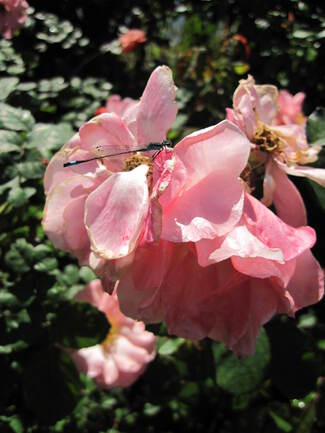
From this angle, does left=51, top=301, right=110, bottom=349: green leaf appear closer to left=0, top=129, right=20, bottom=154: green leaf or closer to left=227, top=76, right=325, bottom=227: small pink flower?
left=0, top=129, right=20, bottom=154: green leaf

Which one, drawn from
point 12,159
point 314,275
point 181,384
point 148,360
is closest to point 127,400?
point 181,384

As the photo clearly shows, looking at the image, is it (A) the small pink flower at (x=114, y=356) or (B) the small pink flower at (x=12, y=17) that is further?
(A) the small pink flower at (x=114, y=356)

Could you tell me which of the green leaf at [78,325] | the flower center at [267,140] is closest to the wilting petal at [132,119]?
the flower center at [267,140]

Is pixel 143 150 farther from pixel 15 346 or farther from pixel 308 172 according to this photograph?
pixel 15 346

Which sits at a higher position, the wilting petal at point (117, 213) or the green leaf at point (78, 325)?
the wilting petal at point (117, 213)

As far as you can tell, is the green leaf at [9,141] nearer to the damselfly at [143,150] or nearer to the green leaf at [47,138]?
the green leaf at [47,138]

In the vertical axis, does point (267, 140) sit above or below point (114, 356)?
above

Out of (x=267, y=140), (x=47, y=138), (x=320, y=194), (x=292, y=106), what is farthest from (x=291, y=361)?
(x=292, y=106)

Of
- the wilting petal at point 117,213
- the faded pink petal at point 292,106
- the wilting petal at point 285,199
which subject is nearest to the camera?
the wilting petal at point 117,213
